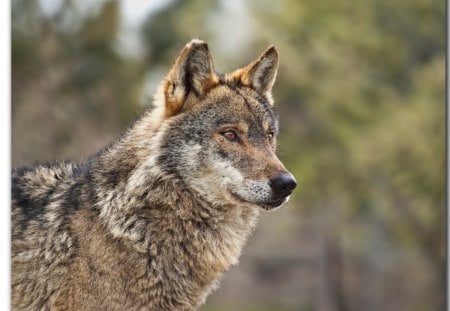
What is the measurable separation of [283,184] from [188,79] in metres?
0.76

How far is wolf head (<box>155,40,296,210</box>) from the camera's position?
15.0 feet

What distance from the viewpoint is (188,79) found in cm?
476

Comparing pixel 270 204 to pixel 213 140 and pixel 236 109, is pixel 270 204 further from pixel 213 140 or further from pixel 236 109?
pixel 236 109

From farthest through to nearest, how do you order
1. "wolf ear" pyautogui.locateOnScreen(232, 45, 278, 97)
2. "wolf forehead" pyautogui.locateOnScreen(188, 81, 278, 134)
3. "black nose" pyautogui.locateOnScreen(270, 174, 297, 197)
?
"wolf ear" pyautogui.locateOnScreen(232, 45, 278, 97) < "wolf forehead" pyautogui.locateOnScreen(188, 81, 278, 134) < "black nose" pyautogui.locateOnScreen(270, 174, 297, 197)

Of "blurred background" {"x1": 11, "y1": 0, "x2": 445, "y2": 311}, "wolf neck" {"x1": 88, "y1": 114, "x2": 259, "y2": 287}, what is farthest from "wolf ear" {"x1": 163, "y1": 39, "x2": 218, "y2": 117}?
"blurred background" {"x1": 11, "y1": 0, "x2": 445, "y2": 311}

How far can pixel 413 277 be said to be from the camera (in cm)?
2219

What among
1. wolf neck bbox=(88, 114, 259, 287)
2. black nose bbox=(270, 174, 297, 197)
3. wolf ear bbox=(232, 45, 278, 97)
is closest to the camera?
black nose bbox=(270, 174, 297, 197)

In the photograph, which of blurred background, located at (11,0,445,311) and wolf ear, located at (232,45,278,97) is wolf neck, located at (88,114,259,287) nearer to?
wolf ear, located at (232,45,278,97)

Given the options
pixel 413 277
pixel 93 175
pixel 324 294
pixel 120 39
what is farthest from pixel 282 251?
pixel 93 175

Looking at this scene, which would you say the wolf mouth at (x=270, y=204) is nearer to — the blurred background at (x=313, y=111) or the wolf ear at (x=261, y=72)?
the wolf ear at (x=261, y=72)

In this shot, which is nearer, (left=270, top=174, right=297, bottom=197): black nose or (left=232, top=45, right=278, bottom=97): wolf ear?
(left=270, top=174, right=297, bottom=197): black nose

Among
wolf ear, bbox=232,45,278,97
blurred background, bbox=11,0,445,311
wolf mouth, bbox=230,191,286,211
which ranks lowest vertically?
wolf mouth, bbox=230,191,286,211

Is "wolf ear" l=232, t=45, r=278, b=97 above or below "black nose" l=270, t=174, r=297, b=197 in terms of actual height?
above

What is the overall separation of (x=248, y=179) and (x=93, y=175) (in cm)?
81
